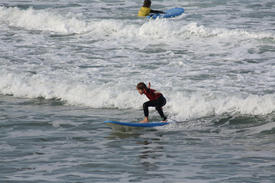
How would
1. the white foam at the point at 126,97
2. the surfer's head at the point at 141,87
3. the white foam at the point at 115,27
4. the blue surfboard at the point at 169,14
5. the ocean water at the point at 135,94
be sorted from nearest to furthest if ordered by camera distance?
the ocean water at the point at 135,94 < the surfer's head at the point at 141,87 < the white foam at the point at 126,97 < the white foam at the point at 115,27 < the blue surfboard at the point at 169,14

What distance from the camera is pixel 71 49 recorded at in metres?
A: 18.3

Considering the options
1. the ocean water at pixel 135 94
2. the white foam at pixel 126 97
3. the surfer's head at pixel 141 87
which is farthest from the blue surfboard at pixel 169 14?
the surfer's head at pixel 141 87

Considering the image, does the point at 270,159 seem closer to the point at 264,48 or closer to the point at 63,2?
the point at 264,48

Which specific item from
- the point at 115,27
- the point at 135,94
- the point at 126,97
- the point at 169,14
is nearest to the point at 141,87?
the point at 126,97

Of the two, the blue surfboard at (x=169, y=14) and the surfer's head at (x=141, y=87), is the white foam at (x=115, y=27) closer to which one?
the blue surfboard at (x=169, y=14)

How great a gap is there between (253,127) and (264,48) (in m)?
8.19

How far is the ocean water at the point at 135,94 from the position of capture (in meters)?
7.16

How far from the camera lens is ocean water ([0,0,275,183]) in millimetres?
7156

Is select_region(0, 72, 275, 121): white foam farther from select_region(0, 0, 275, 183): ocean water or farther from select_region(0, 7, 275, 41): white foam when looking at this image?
select_region(0, 7, 275, 41): white foam

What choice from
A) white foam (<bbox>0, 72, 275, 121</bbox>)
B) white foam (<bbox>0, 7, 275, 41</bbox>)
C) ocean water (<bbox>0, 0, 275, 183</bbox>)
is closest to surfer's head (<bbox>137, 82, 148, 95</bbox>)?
ocean water (<bbox>0, 0, 275, 183</bbox>)

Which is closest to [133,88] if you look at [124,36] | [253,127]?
[253,127]

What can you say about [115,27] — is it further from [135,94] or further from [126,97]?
[126,97]

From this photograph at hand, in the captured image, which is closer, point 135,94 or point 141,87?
point 141,87

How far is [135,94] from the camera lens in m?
12.3
